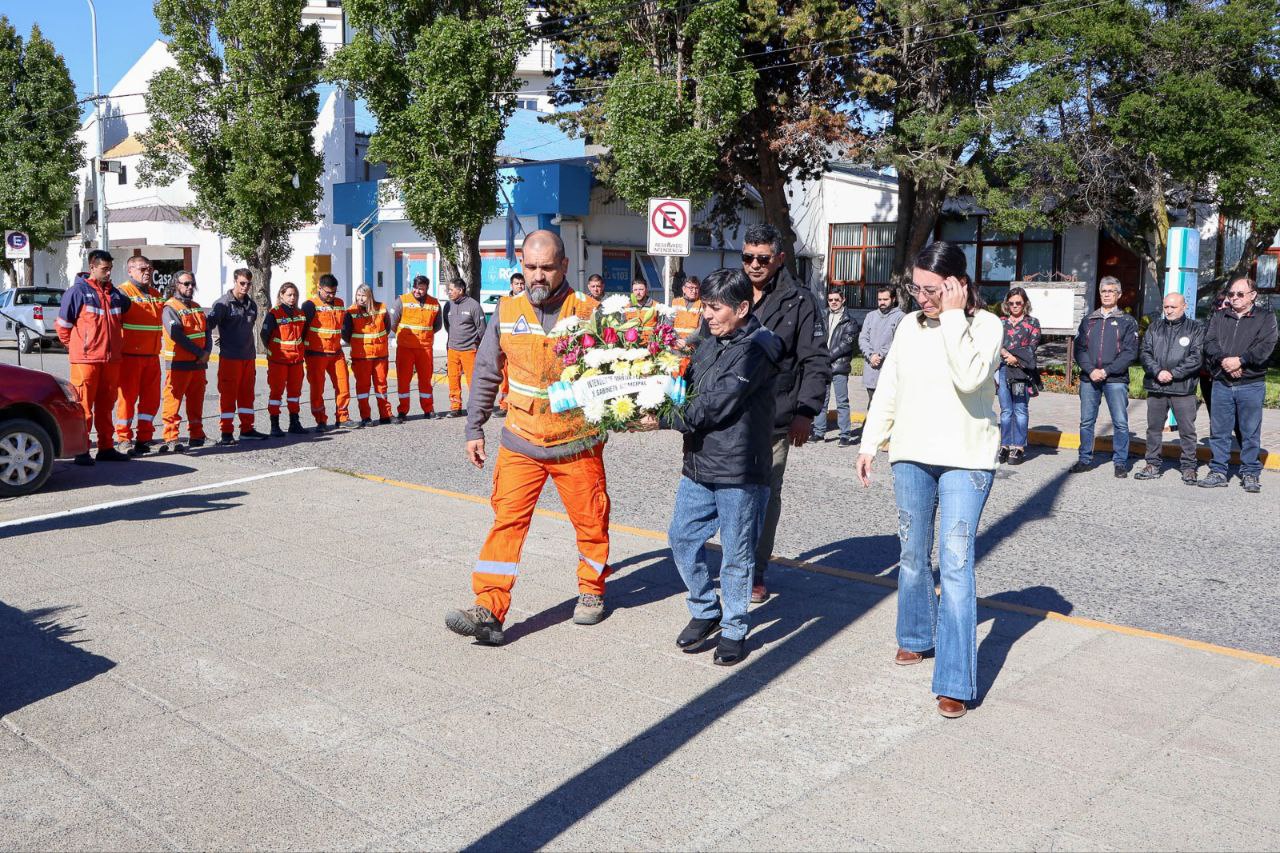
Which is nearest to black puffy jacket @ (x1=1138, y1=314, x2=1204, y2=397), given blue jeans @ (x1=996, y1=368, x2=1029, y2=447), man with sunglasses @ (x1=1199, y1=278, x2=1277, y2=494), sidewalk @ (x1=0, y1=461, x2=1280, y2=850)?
man with sunglasses @ (x1=1199, y1=278, x2=1277, y2=494)

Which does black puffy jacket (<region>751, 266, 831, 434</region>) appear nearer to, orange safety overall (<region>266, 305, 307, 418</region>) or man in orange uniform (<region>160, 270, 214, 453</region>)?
man in orange uniform (<region>160, 270, 214, 453</region>)

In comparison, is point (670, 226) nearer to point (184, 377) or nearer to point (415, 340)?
point (415, 340)

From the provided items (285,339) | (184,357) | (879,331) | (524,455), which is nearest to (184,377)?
(184,357)

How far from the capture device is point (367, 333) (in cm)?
1409

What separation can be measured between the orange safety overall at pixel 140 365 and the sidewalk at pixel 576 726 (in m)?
5.11

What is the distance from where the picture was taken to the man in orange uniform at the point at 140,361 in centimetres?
1135

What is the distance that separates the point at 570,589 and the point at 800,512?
10.1ft

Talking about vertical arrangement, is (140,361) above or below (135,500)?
above

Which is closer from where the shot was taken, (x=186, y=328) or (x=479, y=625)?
(x=479, y=625)

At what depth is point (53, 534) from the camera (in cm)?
773

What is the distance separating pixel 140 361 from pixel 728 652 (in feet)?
28.2

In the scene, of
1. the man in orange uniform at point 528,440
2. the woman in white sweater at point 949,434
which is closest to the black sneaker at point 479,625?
the man in orange uniform at point 528,440

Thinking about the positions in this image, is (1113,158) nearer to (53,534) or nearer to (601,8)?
(601,8)

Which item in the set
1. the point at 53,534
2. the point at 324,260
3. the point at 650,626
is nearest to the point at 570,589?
the point at 650,626
